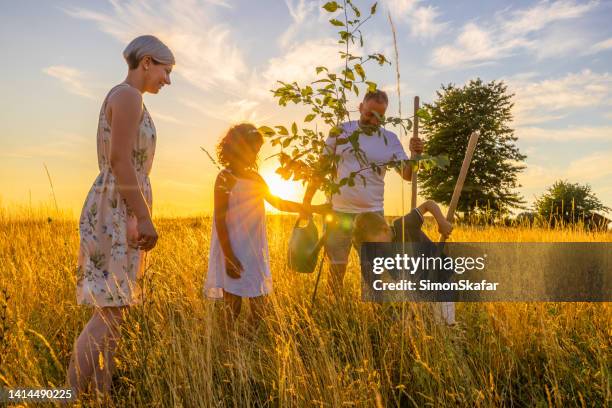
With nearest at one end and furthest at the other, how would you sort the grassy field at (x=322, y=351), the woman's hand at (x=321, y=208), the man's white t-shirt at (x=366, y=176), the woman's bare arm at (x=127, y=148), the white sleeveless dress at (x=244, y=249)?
1. the woman's bare arm at (x=127, y=148)
2. the grassy field at (x=322, y=351)
3. the woman's hand at (x=321, y=208)
4. the white sleeveless dress at (x=244, y=249)
5. the man's white t-shirt at (x=366, y=176)

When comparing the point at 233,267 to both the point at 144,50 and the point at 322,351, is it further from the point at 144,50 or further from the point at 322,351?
the point at 144,50

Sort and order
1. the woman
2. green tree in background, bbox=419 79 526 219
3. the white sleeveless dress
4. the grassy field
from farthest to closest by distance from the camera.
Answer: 1. green tree in background, bbox=419 79 526 219
2. the white sleeveless dress
3. the grassy field
4. the woman

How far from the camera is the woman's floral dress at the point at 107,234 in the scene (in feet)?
7.78

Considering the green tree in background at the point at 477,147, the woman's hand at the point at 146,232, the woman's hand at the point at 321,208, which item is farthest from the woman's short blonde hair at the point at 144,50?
the green tree in background at the point at 477,147

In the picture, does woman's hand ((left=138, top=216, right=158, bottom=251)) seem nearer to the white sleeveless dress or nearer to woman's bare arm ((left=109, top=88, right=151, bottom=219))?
woman's bare arm ((left=109, top=88, right=151, bottom=219))

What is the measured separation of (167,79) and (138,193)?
63 cm

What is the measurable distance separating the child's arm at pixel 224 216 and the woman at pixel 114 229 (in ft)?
2.27

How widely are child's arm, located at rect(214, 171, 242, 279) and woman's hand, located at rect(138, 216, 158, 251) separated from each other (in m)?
0.81

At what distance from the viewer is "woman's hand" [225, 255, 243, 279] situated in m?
3.15

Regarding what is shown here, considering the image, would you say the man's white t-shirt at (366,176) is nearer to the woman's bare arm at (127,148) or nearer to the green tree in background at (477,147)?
the woman's bare arm at (127,148)

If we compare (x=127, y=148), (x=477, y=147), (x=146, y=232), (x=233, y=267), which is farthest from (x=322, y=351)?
(x=477, y=147)

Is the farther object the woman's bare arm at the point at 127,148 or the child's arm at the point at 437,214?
the child's arm at the point at 437,214

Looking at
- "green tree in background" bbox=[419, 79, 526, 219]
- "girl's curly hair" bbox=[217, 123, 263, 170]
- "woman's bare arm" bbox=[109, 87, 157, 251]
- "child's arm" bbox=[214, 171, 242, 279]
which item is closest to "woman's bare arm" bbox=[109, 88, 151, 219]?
"woman's bare arm" bbox=[109, 87, 157, 251]

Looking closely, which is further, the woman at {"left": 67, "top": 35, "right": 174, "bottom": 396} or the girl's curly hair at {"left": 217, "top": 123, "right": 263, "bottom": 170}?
the girl's curly hair at {"left": 217, "top": 123, "right": 263, "bottom": 170}
